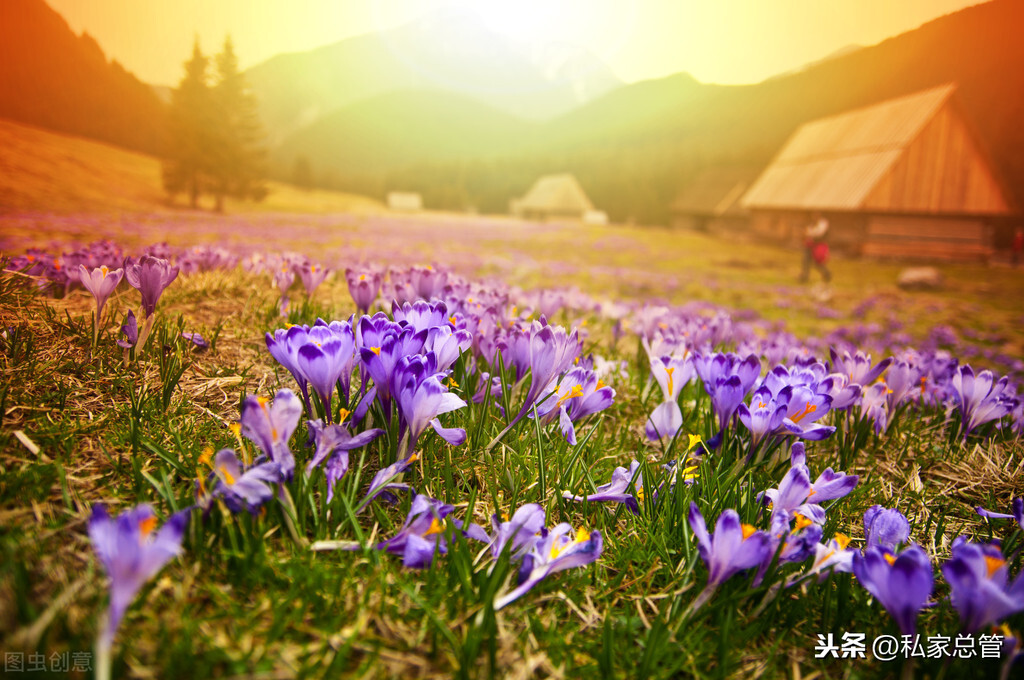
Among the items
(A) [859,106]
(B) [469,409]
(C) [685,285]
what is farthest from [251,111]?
(A) [859,106]

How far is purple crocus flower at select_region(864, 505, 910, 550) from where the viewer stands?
3.84ft

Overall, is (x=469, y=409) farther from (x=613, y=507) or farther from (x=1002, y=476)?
(x=1002, y=476)

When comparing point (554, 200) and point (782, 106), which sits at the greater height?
point (782, 106)

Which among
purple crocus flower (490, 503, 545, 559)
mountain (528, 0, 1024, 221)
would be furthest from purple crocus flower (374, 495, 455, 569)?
mountain (528, 0, 1024, 221)

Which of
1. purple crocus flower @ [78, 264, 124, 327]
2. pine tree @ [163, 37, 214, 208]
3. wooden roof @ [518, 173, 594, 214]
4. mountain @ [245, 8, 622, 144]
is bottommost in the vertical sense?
purple crocus flower @ [78, 264, 124, 327]

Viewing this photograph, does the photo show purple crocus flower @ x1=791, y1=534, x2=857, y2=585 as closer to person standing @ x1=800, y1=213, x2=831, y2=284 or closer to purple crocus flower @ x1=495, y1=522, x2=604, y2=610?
purple crocus flower @ x1=495, y1=522, x2=604, y2=610

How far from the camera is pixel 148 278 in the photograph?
1630mm

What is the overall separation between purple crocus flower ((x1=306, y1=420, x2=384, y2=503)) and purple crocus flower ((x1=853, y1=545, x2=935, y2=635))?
1.10m

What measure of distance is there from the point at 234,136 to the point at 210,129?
0.20m

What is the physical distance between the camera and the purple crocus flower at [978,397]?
206 cm

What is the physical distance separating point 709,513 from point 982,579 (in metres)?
0.55

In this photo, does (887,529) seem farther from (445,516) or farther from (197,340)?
(197,340)

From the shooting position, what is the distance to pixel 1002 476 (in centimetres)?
196

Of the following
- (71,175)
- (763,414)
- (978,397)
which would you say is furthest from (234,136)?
(978,397)
